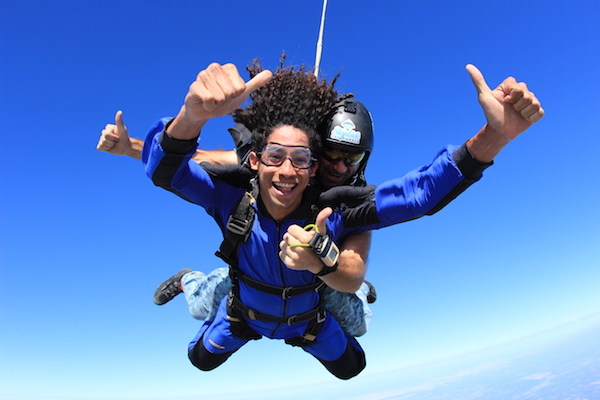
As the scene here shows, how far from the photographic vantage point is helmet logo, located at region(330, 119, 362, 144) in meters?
2.54

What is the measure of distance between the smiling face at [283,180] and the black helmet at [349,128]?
0.23m

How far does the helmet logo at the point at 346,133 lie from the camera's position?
2.54m

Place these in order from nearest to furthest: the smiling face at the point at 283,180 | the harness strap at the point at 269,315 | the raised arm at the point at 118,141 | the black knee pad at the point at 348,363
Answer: the smiling face at the point at 283,180
the raised arm at the point at 118,141
the harness strap at the point at 269,315
the black knee pad at the point at 348,363

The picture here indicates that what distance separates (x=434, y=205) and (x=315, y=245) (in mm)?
622

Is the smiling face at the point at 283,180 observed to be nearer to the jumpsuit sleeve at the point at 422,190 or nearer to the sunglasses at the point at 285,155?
the sunglasses at the point at 285,155

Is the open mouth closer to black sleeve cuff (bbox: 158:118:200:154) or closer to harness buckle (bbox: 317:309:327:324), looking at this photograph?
black sleeve cuff (bbox: 158:118:200:154)

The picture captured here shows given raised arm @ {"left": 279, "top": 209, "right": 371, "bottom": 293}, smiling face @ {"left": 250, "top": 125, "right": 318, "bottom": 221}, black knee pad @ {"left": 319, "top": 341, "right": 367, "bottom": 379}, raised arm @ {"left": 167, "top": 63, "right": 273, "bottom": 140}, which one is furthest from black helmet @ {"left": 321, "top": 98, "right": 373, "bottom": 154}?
black knee pad @ {"left": 319, "top": 341, "right": 367, "bottom": 379}

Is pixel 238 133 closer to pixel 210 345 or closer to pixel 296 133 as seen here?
pixel 296 133

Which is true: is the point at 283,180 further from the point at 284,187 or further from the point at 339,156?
the point at 339,156

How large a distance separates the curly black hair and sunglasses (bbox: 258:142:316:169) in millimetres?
158

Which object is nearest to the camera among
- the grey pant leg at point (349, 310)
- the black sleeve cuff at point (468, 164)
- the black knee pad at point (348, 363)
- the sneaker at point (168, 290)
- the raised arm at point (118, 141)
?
the black sleeve cuff at point (468, 164)

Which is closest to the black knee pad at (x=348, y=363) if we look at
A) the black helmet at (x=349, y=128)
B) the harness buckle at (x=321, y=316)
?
the harness buckle at (x=321, y=316)

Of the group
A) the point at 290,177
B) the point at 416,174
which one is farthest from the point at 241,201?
the point at 416,174

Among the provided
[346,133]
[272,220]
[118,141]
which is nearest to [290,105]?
[346,133]
